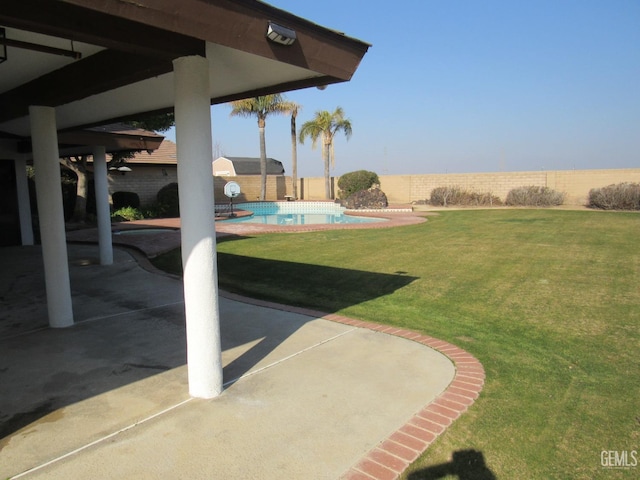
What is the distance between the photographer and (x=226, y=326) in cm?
541

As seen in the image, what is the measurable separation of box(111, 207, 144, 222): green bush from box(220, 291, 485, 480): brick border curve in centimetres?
1862

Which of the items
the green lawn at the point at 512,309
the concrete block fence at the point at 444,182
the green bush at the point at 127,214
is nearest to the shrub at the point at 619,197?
the concrete block fence at the point at 444,182

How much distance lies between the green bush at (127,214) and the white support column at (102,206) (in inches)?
420

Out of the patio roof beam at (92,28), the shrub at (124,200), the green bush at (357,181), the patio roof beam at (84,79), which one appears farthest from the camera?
the green bush at (357,181)

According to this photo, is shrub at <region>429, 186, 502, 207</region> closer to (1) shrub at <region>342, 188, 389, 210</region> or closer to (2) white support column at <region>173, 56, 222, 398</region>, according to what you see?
(1) shrub at <region>342, 188, 389, 210</region>

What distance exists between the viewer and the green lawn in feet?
9.86

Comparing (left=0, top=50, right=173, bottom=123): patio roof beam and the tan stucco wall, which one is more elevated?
(left=0, top=50, right=173, bottom=123): patio roof beam

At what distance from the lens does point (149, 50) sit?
298 centimetres

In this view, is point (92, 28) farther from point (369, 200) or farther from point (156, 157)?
point (156, 157)

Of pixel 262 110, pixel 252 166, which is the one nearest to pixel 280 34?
pixel 262 110

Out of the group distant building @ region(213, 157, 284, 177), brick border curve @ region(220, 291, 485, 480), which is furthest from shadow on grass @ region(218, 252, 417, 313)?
distant building @ region(213, 157, 284, 177)

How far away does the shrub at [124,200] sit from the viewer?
72.2ft

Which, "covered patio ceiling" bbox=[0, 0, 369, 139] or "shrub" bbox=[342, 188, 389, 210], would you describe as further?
"shrub" bbox=[342, 188, 389, 210]

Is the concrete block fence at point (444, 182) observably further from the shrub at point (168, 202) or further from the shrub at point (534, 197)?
the shrub at point (168, 202)
